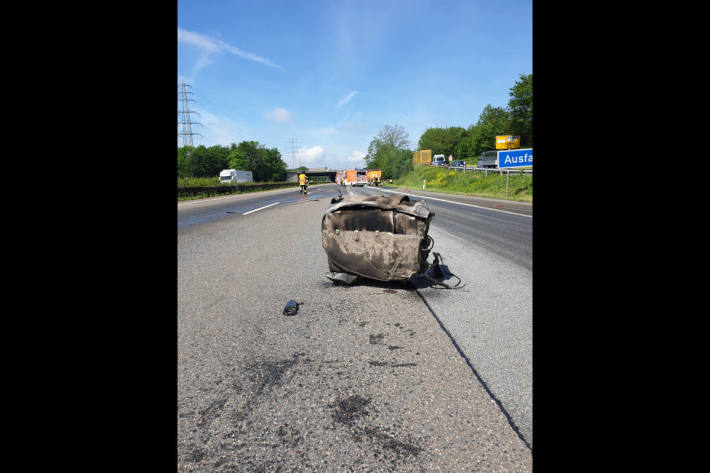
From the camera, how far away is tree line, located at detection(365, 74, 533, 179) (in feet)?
168

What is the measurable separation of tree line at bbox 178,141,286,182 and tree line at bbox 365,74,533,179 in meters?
38.3

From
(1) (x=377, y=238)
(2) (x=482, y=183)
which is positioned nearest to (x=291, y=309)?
(1) (x=377, y=238)

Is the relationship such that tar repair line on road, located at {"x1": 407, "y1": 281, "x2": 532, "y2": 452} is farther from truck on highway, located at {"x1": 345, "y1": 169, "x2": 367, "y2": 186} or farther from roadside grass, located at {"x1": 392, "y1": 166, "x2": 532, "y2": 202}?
truck on highway, located at {"x1": 345, "y1": 169, "x2": 367, "y2": 186}

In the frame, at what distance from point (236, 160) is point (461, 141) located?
72930 mm

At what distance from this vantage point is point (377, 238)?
458 cm

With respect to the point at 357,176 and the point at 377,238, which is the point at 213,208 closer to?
Result: the point at 377,238

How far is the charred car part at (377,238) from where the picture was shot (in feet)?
14.7

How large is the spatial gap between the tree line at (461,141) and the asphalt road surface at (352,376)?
50166 mm

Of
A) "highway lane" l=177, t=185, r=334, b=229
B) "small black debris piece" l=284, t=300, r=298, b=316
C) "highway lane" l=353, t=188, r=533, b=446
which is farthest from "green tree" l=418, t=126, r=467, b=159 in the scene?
"small black debris piece" l=284, t=300, r=298, b=316
